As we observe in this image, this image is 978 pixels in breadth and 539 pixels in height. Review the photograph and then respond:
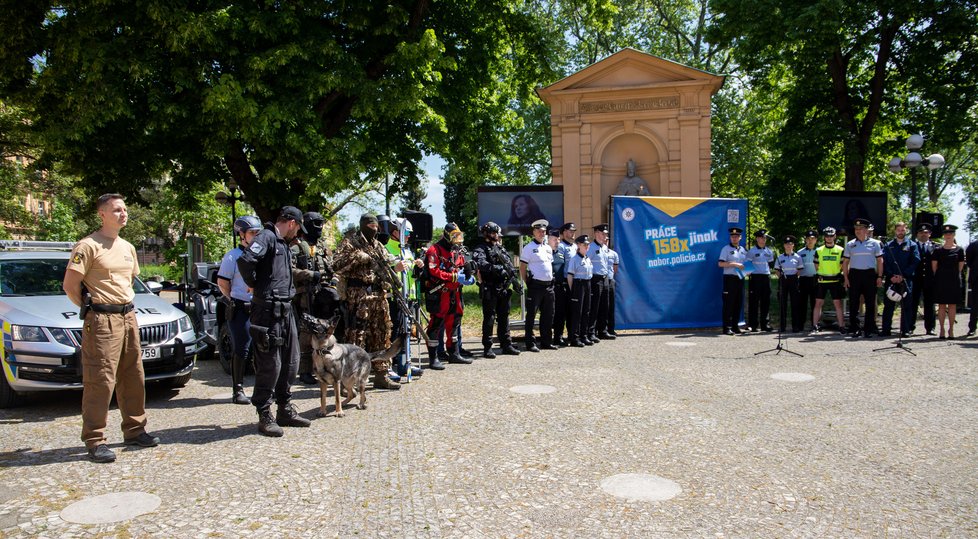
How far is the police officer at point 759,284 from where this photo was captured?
12.9 meters

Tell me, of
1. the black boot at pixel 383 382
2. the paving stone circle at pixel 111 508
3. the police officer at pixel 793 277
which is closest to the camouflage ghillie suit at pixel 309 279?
the black boot at pixel 383 382

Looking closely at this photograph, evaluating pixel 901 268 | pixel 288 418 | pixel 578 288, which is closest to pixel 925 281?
pixel 901 268

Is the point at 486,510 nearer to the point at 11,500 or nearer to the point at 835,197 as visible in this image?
the point at 11,500

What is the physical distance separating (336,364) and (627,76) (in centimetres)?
1687

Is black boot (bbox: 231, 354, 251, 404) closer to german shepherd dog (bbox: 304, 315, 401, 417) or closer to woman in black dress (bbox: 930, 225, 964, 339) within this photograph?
german shepherd dog (bbox: 304, 315, 401, 417)

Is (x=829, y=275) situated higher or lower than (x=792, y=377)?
higher

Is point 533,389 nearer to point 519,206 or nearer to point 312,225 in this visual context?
point 312,225

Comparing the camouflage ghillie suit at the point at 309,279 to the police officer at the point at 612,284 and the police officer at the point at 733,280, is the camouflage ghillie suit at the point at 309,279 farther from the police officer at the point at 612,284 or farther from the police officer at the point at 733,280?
the police officer at the point at 733,280

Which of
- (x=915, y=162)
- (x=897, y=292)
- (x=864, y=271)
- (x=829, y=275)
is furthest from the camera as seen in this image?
(x=915, y=162)

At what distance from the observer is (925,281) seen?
1229cm

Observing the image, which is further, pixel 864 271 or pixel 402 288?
pixel 864 271

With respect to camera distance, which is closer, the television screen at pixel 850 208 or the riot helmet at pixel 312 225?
the riot helmet at pixel 312 225

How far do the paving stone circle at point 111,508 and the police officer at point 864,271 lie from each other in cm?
1188

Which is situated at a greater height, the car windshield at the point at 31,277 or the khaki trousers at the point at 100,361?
the car windshield at the point at 31,277
